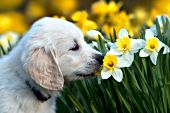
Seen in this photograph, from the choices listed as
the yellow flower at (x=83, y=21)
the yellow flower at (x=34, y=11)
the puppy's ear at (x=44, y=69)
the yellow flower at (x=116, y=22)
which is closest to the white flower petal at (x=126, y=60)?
the puppy's ear at (x=44, y=69)

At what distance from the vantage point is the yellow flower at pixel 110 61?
420 cm

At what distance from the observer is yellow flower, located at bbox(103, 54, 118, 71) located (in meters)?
4.20

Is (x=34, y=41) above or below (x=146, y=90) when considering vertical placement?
above

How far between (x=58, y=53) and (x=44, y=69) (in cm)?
24

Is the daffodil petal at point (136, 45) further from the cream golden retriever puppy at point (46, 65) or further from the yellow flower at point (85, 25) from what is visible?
the yellow flower at point (85, 25)

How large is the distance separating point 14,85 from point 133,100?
2.97 feet

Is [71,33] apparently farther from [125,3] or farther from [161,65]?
[125,3]

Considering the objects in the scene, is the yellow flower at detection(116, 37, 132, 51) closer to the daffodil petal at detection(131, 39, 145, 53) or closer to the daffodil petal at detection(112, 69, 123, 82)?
the daffodil petal at detection(131, 39, 145, 53)

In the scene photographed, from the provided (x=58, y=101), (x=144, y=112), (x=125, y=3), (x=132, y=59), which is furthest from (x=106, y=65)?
(x=125, y=3)

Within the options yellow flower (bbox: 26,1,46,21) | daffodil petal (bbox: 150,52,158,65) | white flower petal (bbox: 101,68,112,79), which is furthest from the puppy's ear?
yellow flower (bbox: 26,1,46,21)

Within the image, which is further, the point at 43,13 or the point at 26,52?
the point at 43,13

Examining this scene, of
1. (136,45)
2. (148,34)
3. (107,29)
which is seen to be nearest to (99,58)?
(136,45)

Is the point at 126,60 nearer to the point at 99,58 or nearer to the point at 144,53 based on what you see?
the point at 144,53

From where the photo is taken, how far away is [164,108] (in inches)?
166
